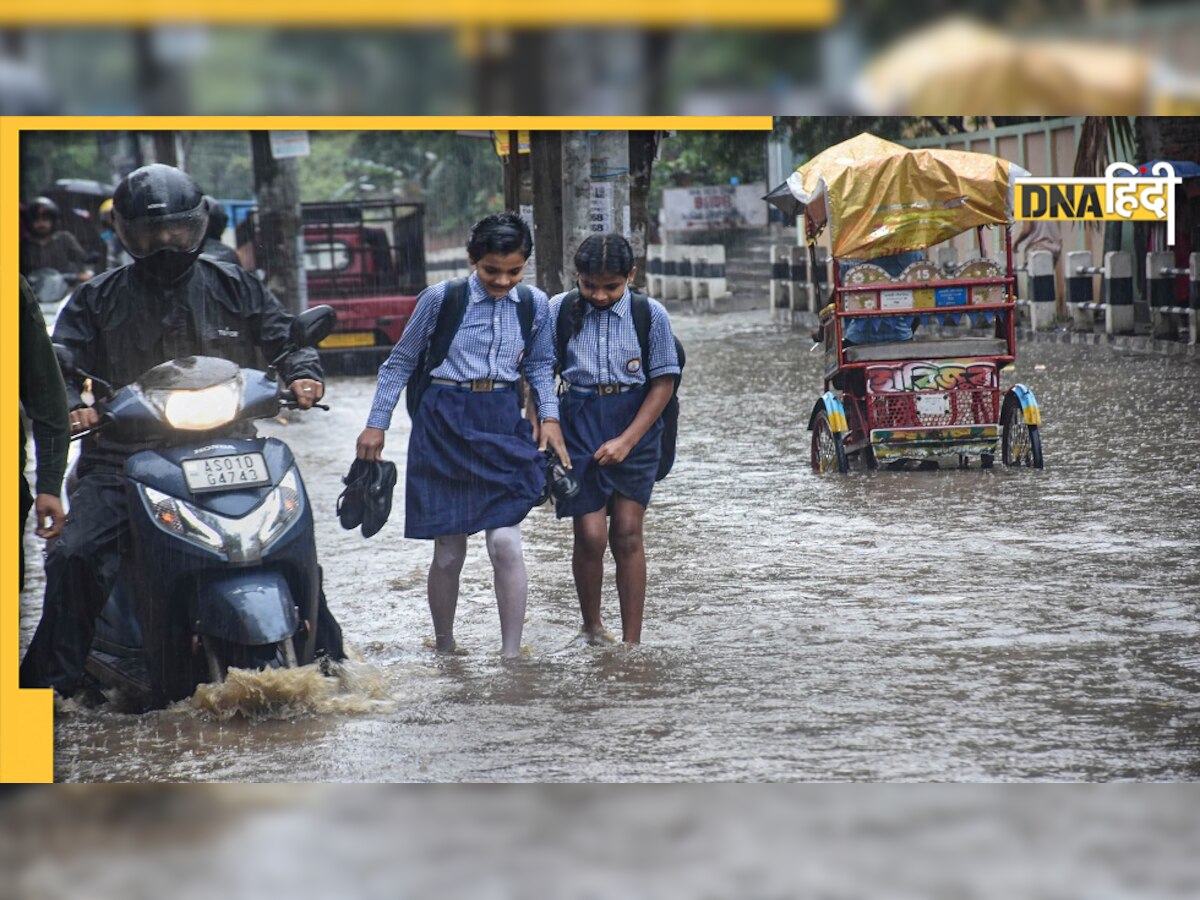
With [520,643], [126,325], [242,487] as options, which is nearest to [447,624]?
[520,643]

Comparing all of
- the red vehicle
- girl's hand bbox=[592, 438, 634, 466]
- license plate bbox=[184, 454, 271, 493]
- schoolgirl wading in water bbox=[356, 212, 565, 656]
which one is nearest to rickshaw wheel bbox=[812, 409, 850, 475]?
girl's hand bbox=[592, 438, 634, 466]

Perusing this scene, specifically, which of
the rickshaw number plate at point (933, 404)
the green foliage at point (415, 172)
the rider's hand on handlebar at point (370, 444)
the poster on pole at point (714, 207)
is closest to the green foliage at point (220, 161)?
the green foliage at point (415, 172)

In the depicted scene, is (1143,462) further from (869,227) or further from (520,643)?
(520,643)

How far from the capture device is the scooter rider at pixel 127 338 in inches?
240

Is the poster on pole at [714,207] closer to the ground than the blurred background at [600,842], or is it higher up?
higher up

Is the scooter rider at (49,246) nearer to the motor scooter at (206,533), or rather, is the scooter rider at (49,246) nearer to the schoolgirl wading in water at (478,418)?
the motor scooter at (206,533)

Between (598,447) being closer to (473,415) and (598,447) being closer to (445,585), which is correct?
(473,415)

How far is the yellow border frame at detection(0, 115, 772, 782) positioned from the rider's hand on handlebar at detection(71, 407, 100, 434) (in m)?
0.22

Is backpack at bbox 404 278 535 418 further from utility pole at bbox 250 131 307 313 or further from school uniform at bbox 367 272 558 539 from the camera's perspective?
utility pole at bbox 250 131 307 313

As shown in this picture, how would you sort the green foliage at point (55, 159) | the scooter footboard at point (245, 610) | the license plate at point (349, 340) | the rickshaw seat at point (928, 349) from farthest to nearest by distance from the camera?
the rickshaw seat at point (928, 349) < the license plate at point (349, 340) < the green foliage at point (55, 159) < the scooter footboard at point (245, 610)

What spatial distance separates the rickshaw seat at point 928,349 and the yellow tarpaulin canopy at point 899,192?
12.0 inches

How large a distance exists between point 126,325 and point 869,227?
A: 86.2 inches

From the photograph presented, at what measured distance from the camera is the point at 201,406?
20.0 feet

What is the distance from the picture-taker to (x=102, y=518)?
20.1 feet
